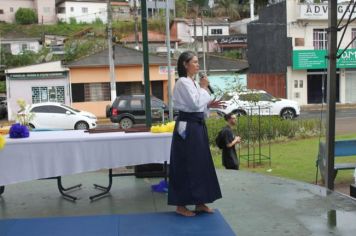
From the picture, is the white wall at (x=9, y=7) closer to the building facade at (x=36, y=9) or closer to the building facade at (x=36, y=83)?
the building facade at (x=36, y=9)

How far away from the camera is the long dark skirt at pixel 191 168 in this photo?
5.32 meters

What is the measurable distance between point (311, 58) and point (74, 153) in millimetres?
30411

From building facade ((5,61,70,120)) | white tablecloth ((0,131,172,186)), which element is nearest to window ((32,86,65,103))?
building facade ((5,61,70,120))

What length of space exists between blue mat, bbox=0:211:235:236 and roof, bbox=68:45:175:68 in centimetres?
2666

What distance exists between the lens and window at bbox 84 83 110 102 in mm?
32562

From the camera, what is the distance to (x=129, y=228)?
5223mm

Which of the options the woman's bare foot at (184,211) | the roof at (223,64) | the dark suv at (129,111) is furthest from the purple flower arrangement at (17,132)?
the roof at (223,64)

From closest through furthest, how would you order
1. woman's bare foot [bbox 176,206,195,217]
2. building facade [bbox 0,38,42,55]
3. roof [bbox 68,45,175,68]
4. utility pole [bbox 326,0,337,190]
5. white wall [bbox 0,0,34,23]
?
woman's bare foot [bbox 176,206,195,217]
utility pole [bbox 326,0,337,190]
roof [bbox 68,45,175,68]
building facade [bbox 0,38,42,55]
white wall [bbox 0,0,34,23]

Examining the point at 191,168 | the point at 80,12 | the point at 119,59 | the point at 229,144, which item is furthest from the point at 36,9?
the point at 191,168

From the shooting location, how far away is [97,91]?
32719 millimetres

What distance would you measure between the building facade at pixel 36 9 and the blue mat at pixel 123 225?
90.5 meters

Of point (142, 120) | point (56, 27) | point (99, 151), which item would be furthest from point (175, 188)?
point (56, 27)

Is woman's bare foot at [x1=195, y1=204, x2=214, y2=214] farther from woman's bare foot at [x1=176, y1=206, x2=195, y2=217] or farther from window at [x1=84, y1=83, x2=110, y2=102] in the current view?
window at [x1=84, y1=83, x2=110, y2=102]

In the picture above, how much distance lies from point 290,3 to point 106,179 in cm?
2985
